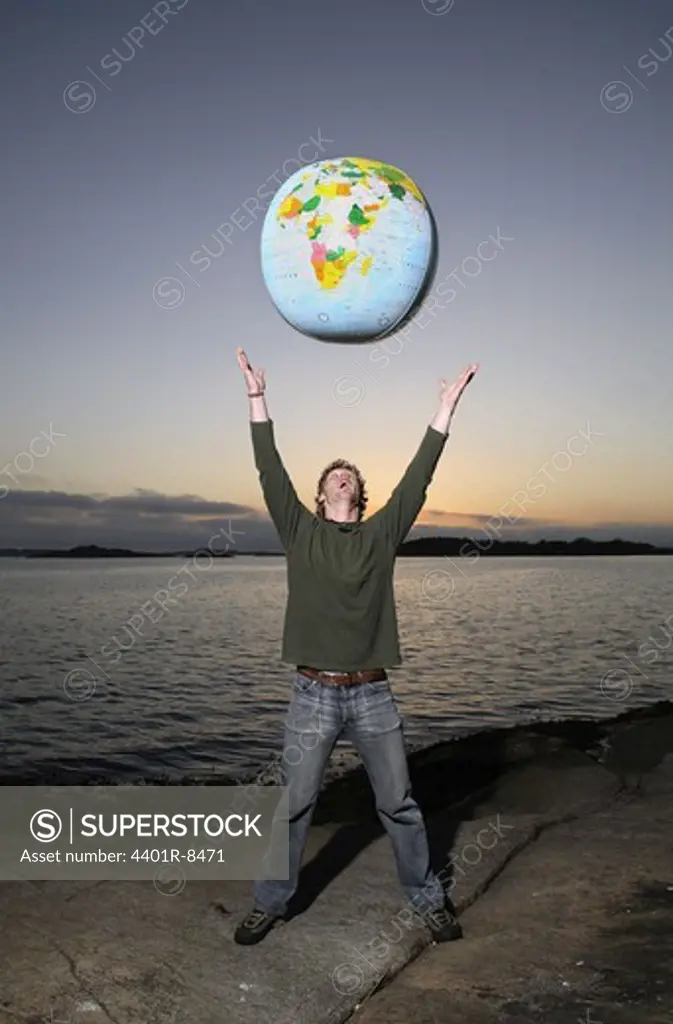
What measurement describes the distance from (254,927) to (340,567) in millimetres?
1907

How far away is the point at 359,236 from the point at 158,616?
33360 millimetres

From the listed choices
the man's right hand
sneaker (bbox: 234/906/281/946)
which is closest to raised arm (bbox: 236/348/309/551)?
the man's right hand

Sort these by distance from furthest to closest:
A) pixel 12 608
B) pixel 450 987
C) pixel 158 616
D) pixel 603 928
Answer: pixel 12 608, pixel 158 616, pixel 603 928, pixel 450 987

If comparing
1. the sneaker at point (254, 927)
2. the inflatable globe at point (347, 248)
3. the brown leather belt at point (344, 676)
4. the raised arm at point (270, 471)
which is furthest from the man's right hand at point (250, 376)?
the sneaker at point (254, 927)

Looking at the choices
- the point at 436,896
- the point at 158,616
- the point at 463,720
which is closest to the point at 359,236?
the point at 436,896

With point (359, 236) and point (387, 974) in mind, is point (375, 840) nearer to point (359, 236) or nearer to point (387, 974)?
point (387, 974)

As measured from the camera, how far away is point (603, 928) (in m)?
5.01

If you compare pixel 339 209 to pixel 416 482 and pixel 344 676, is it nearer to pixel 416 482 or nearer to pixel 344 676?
pixel 416 482

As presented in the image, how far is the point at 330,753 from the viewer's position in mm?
4723

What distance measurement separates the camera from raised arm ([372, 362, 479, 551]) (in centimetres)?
492

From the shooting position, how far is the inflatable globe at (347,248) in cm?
432

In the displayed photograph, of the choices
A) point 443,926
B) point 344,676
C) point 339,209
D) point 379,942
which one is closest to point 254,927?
point 379,942

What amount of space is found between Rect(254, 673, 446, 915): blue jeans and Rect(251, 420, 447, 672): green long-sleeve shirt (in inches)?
6.9

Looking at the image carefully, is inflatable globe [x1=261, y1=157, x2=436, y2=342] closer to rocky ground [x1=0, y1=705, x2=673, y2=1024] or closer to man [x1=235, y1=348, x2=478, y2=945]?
man [x1=235, y1=348, x2=478, y2=945]
